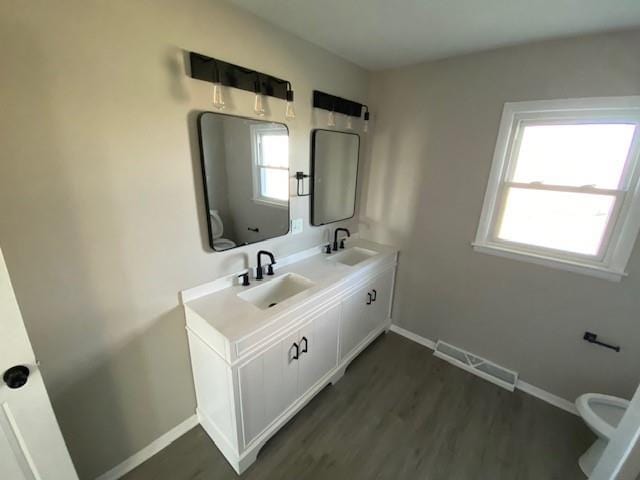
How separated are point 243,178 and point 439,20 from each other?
56.3 inches

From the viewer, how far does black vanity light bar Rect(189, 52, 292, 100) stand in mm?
1324

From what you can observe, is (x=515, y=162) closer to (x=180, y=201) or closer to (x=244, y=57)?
(x=244, y=57)

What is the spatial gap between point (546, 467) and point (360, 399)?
112 cm

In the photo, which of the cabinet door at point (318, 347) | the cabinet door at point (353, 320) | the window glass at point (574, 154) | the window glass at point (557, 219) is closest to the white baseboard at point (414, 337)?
the cabinet door at point (353, 320)

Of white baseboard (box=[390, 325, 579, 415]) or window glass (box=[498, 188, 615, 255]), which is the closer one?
window glass (box=[498, 188, 615, 255])

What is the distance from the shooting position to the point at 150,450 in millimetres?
1557

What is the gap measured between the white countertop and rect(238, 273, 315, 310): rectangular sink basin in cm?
3

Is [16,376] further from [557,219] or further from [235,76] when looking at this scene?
[557,219]

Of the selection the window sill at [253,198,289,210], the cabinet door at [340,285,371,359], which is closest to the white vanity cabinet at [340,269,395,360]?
the cabinet door at [340,285,371,359]

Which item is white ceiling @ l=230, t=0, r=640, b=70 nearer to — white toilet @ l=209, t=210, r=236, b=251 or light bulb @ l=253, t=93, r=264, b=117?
light bulb @ l=253, t=93, r=264, b=117

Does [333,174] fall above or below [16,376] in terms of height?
above

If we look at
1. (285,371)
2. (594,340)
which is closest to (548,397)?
(594,340)

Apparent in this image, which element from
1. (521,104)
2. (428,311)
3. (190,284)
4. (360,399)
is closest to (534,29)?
(521,104)

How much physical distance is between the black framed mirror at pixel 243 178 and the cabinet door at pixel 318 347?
26.6 inches
